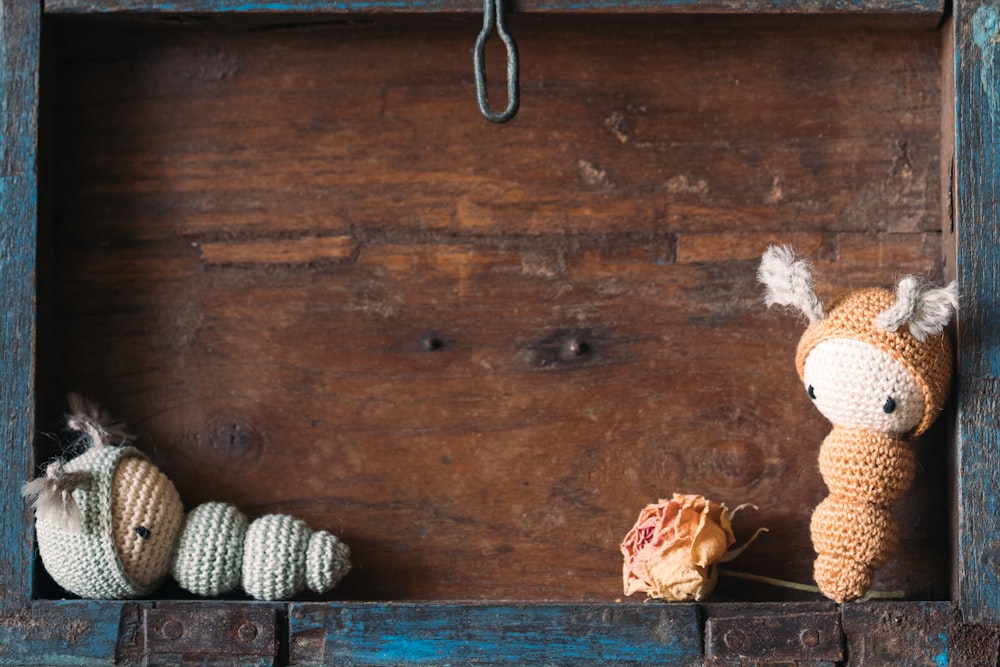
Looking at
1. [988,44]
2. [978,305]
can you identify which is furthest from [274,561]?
[988,44]

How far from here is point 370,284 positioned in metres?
0.80

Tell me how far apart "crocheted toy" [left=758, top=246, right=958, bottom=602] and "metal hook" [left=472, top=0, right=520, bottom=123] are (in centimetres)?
21

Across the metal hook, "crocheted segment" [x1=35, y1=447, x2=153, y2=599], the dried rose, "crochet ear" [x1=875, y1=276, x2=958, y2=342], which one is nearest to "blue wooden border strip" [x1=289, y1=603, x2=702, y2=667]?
the dried rose

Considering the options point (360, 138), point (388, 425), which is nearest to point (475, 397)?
point (388, 425)

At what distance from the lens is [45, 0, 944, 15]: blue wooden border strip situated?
29.6 inches

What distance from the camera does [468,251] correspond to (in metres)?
0.80

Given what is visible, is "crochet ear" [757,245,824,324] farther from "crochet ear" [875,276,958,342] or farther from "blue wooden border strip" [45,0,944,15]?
"blue wooden border strip" [45,0,944,15]

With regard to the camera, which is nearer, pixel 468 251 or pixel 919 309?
pixel 919 309

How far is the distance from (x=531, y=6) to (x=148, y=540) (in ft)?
1.52

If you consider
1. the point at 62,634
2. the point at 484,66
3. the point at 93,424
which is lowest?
the point at 62,634

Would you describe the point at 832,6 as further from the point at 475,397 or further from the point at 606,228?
the point at 475,397

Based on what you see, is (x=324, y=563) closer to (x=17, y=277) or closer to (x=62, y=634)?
(x=62, y=634)

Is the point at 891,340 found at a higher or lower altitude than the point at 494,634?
higher

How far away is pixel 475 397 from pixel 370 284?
4.6 inches
